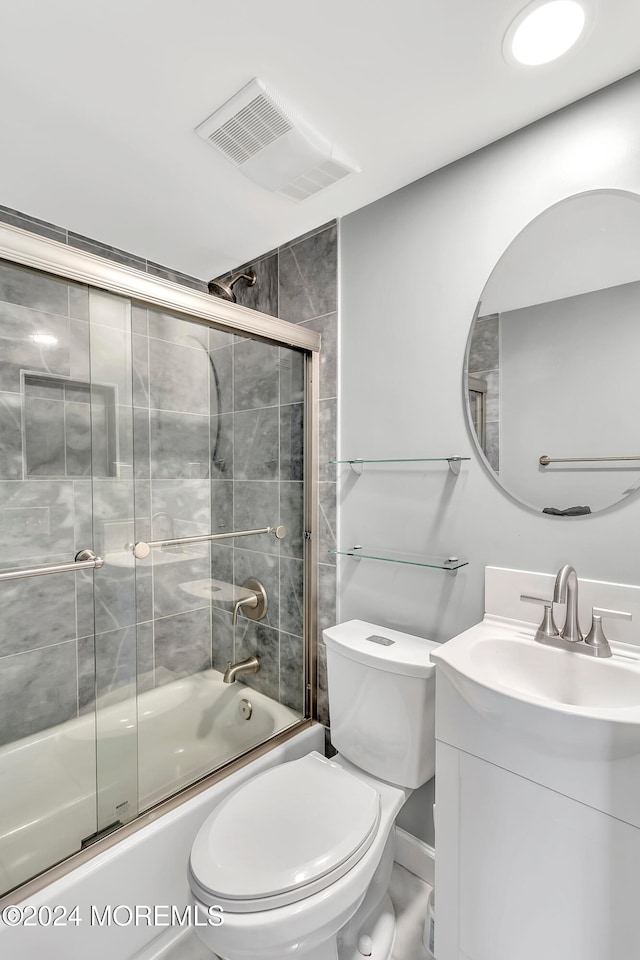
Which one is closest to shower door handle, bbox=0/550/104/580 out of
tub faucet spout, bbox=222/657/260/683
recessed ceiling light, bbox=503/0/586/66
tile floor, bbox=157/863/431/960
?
tub faucet spout, bbox=222/657/260/683

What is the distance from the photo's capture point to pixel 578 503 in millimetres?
1240

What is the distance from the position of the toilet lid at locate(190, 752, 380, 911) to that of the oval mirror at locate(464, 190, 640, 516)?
Result: 0.97m

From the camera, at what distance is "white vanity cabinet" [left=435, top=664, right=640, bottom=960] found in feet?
2.87

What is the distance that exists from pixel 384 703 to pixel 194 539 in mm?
815

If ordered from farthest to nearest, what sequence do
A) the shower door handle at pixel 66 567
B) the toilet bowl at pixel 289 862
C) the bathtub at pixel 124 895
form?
the shower door handle at pixel 66 567 < the bathtub at pixel 124 895 < the toilet bowl at pixel 289 862

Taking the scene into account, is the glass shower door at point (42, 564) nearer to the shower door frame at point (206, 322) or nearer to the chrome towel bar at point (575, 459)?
the shower door frame at point (206, 322)

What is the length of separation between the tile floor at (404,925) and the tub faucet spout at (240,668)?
71cm

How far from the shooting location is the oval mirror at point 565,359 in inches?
46.0

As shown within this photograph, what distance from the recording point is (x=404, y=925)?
1.37 metres

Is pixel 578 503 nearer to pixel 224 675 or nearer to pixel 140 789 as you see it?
pixel 224 675

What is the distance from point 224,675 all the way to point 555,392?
1500mm

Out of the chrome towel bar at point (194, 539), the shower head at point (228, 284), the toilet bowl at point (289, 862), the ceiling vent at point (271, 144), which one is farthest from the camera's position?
the shower head at point (228, 284)

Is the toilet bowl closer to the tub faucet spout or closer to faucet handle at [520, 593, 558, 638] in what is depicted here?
the tub faucet spout

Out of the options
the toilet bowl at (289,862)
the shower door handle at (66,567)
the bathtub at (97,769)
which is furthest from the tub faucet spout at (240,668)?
the shower door handle at (66,567)
